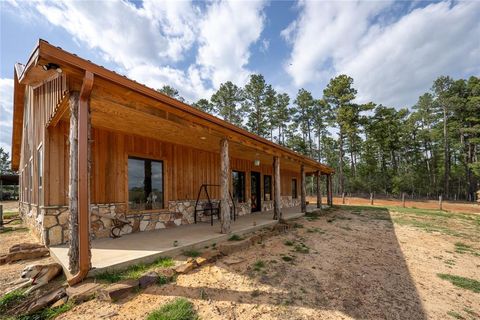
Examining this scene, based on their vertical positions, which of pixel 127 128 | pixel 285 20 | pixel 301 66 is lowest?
pixel 127 128

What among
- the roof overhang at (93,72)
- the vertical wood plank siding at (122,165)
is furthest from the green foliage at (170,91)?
the roof overhang at (93,72)

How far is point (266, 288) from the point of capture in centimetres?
322

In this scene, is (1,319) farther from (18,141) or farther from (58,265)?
(18,141)

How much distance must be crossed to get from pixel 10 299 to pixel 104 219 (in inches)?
105

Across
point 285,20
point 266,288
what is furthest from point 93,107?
point 285,20

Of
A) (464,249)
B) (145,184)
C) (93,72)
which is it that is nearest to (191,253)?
(145,184)

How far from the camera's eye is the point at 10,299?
2646mm

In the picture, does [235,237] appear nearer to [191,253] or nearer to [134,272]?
[191,253]

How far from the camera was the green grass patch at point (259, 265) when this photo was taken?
3863mm

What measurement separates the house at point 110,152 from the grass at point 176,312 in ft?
4.02

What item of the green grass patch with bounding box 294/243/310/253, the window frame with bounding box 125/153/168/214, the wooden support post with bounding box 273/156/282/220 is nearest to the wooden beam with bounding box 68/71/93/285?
the window frame with bounding box 125/153/168/214

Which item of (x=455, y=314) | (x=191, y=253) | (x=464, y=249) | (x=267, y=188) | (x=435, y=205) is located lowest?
(x=435, y=205)

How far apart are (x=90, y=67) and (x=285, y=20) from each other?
9.39m

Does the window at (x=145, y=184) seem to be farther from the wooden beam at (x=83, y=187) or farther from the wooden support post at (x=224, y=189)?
the wooden beam at (x=83, y=187)
